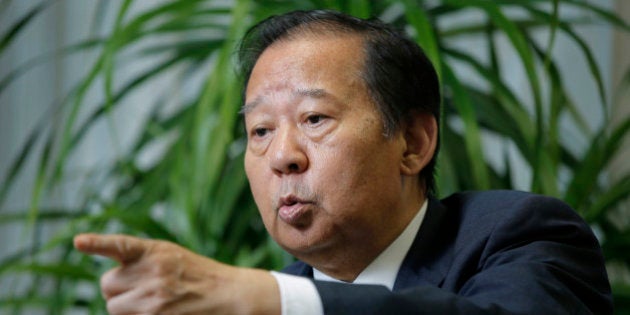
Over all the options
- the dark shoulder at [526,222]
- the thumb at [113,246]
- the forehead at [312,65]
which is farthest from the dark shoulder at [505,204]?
the thumb at [113,246]

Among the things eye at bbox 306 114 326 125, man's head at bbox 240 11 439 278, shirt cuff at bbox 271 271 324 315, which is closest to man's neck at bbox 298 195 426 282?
man's head at bbox 240 11 439 278

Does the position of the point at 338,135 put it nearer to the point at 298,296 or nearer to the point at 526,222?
the point at 526,222

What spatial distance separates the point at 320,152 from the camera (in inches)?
37.9

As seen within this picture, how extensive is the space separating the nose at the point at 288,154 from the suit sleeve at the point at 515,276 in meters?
0.17

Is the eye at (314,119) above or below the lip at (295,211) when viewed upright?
above

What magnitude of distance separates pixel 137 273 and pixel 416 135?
48 cm

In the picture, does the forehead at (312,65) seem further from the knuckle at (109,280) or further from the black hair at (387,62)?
the knuckle at (109,280)

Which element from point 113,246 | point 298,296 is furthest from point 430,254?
point 113,246

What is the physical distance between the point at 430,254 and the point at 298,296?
0.33 m

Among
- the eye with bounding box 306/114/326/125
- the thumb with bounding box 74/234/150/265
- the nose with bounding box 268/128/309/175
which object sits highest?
the thumb with bounding box 74/234/150/265

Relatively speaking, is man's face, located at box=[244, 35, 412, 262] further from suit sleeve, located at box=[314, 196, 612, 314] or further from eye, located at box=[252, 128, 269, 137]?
suit sleeve, located at box=[314, 196, 612, 314]

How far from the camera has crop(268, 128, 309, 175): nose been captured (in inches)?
37.9

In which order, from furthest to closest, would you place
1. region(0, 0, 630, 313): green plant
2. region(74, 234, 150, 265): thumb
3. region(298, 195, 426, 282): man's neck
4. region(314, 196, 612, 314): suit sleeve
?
region(0, 0, 630, 313): green plant
region(298, 195, 426, 282): man's neck
region(314, 196, 612, 314): suit sleeve
region(74, 234, 150, 265): thumb

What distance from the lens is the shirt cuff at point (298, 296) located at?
2.25 feet
